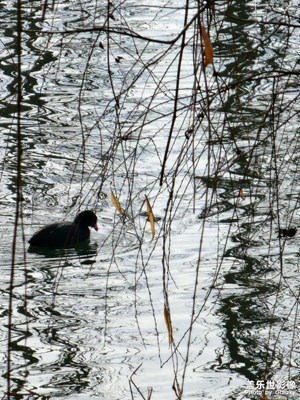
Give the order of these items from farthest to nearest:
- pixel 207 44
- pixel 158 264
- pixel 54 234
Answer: pixel 54 234 < pixel 158 264 < pixel 207 44

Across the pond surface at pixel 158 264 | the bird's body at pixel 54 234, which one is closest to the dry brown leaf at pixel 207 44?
the pond surface at pixel 158 264

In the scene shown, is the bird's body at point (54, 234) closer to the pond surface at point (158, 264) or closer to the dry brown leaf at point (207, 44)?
the pond surface at point (158, 264)

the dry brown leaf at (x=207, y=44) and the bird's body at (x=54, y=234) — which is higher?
the dry brown leaf at (x=207, y=44)

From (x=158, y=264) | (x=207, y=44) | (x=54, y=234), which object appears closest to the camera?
(x=207, y=44)

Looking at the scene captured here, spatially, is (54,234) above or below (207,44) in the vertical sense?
below

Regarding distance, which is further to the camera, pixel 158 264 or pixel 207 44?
pixel 158 264

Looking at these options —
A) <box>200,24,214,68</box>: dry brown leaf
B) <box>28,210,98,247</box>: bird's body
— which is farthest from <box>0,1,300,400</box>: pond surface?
<box>200,24,214,68</box>: dry brown leaf

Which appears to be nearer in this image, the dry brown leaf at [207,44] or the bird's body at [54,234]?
the dry brown leaf at [207,44]

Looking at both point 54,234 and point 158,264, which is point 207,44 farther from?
point 54,234

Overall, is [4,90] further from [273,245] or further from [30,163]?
[273,245]

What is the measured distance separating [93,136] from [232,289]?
3.84 meters

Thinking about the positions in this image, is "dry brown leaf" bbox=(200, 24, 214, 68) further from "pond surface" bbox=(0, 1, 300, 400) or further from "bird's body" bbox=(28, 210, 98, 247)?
"bird's body" bbox=(28, 210, 98, 247)

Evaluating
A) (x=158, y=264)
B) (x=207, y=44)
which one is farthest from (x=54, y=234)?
(x=207, y=44)

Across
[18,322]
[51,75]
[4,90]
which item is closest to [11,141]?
[4,90]
